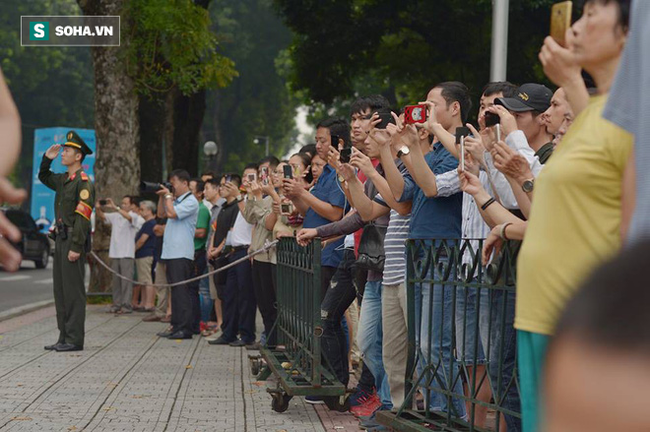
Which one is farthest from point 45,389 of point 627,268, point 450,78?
point 450,78

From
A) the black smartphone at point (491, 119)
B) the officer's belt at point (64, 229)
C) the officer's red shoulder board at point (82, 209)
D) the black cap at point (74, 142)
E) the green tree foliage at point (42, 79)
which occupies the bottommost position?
the officer's belt at point (64, 229)

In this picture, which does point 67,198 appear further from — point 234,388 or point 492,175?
point 492,175

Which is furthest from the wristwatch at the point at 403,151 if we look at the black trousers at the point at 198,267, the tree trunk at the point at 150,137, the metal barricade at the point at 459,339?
the tree trunk at the point at 150,137

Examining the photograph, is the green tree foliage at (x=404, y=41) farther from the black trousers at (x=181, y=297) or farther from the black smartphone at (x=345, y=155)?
the black smartphone at (x=345, y=155)

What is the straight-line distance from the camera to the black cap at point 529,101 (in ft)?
18.4

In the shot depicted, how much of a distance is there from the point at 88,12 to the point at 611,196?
18.2m

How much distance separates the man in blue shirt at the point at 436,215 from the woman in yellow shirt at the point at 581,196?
2.74m

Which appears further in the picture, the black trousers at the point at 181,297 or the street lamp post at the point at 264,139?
the street lamp post at the point at 264,139

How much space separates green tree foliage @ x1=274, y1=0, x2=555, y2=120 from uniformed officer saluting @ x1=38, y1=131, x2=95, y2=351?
519 inches

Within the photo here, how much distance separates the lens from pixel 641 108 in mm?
2357

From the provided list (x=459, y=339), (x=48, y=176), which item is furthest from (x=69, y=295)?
(x=459, y=339)

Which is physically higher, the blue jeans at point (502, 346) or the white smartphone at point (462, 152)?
the white smartphone at point (462, 152)

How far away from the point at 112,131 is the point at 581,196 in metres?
18.1

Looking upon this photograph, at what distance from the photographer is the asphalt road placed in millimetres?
20828
